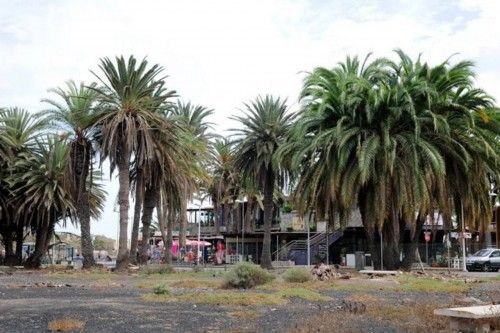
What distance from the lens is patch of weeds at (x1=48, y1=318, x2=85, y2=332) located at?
1084 cm

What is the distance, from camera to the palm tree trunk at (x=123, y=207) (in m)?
37.7

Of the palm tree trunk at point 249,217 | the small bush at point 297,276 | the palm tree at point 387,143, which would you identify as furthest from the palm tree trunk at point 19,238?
the small bush at point 297,276

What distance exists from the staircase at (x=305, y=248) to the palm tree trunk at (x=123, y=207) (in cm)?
2228

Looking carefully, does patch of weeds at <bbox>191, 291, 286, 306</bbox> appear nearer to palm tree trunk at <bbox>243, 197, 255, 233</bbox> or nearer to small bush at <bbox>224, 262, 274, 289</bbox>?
small bush at <bbox>224, 262, 274, 289</bbox>

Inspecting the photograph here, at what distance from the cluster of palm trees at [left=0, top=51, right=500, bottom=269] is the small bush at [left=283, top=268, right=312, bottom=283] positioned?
280 inches

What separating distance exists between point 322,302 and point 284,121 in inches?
1147

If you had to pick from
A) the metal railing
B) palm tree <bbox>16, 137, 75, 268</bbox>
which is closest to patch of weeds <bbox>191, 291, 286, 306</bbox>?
palm tree <bbox>16, 137, 75, 268</bbox>

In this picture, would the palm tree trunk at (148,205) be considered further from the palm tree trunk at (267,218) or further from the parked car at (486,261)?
the parked car at (486,261)

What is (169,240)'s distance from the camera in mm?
47000

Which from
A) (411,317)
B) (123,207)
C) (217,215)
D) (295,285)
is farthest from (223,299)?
(217,215)

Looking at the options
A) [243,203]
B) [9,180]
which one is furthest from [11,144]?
[243,203]

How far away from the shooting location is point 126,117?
121 ft

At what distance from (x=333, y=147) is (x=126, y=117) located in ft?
40.3

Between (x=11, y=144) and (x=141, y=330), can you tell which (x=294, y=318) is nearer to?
(x=141, y=330)
